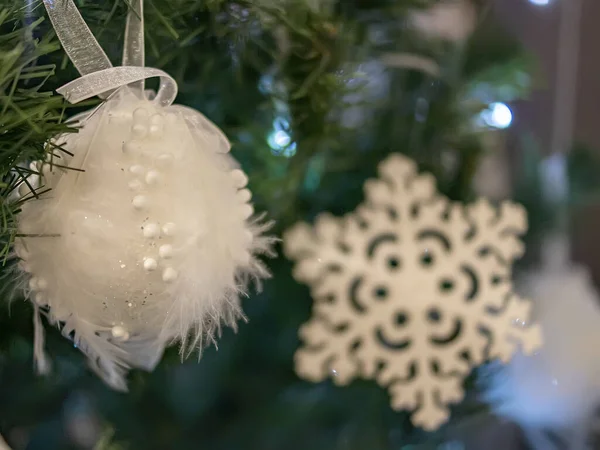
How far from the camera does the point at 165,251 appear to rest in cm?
23

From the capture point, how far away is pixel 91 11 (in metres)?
0.27

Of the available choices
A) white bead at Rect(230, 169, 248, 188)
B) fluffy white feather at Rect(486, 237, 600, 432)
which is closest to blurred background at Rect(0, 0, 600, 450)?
fluffy white feather at Rect(486, 237, 600, 432)

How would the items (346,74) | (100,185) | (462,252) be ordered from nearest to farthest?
(100,185), (346,74), (462,252)

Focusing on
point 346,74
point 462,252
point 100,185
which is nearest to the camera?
point 100,185

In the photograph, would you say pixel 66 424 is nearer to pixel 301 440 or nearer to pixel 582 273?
pixel 301 440

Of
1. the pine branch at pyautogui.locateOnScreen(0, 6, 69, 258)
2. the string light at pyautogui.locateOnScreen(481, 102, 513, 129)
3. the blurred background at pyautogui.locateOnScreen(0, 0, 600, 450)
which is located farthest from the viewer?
the string light at pyautogui.locateOnScreen(481, 102, 513, 129)

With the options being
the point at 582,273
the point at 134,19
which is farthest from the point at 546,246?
the point at 134,19

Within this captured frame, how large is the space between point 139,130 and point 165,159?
0.05 feet

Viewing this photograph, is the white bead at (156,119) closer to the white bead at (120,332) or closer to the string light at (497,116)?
the white bead at (120,332)

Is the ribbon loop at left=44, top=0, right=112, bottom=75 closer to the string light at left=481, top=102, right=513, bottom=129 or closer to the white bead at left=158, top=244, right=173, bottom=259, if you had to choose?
the white bead at left=158, top=244, right=173, bottom=259

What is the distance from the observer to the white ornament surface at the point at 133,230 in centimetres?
23

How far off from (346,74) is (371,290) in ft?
0.61

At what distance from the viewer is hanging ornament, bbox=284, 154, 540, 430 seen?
0.46 meters

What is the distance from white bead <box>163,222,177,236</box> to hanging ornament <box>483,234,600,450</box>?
1.23 ft
